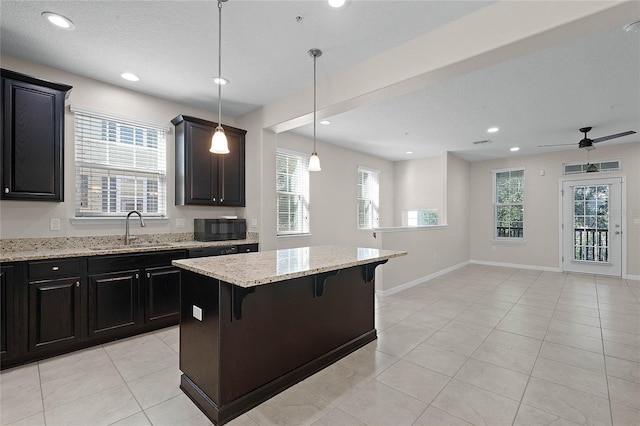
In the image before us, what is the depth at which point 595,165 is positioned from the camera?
20.8 feet

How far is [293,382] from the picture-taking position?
229 centimetres

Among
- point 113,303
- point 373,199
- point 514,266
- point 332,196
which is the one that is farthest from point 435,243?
point 113,303

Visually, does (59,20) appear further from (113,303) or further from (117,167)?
(113,303)

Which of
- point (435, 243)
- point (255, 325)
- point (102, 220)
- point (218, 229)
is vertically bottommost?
point (255, 325)

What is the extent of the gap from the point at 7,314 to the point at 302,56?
11.0ft

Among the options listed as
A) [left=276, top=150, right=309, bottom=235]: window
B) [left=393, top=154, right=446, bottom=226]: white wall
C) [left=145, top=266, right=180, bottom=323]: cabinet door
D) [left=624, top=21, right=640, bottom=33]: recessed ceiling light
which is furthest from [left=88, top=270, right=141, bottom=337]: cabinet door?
[left=393, top=154, right=446, bottom=226]: white wall

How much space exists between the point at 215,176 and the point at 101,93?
59.2 inches

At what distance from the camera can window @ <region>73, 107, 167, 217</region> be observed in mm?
3322

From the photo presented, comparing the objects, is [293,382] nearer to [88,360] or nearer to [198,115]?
[88,360]


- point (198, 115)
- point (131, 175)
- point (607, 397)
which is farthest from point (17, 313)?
point (607, 397)

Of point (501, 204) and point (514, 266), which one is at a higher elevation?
point (501, 204)

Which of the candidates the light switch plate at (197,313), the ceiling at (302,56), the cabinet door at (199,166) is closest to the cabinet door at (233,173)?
the cabinet door at (199,166)

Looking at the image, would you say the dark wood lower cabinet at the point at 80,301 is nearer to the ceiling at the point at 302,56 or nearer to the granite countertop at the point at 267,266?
the granite countertop at the point at 267,266

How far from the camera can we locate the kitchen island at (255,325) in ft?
6.24
